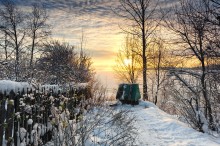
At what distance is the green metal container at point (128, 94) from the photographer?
768 inches

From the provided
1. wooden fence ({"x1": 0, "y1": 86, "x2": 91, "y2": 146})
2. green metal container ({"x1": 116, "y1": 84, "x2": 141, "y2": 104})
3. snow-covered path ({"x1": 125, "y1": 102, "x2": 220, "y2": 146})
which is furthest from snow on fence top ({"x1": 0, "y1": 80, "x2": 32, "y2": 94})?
green metal container ({"x1": 116, "y1": 84, "x2": 141, "y2": 104})

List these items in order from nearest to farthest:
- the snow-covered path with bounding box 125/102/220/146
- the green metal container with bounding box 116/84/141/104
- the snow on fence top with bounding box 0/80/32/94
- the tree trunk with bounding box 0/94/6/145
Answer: the tree trunk with bounding box 0/94/6/145 → the snow on fence top with bounding box 0/80/32/94 → the snow-covered path with bounding box 125/102/220/146 → the green metal container with bounding box 116/84/141/104

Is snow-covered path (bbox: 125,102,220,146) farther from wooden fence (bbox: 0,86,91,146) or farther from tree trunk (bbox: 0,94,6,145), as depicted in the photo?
tree trunk (bbox: 0,94,6,145)

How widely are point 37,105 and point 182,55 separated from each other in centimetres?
1507

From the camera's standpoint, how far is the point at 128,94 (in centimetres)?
1964

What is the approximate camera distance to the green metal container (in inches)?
768

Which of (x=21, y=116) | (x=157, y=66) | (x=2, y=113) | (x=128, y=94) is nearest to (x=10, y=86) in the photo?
(x=2, y=113)

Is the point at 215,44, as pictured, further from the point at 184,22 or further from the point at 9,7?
the point at 9,7

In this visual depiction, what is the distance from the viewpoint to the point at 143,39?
2572cm

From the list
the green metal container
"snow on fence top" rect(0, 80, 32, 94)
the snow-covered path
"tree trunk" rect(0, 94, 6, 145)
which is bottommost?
the snow-covered path

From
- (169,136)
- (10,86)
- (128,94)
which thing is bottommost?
(169,136)

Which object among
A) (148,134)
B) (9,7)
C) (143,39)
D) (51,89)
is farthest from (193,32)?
(9,7)

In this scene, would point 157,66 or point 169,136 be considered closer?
point 169,136

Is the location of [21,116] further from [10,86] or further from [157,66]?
[157,66]
